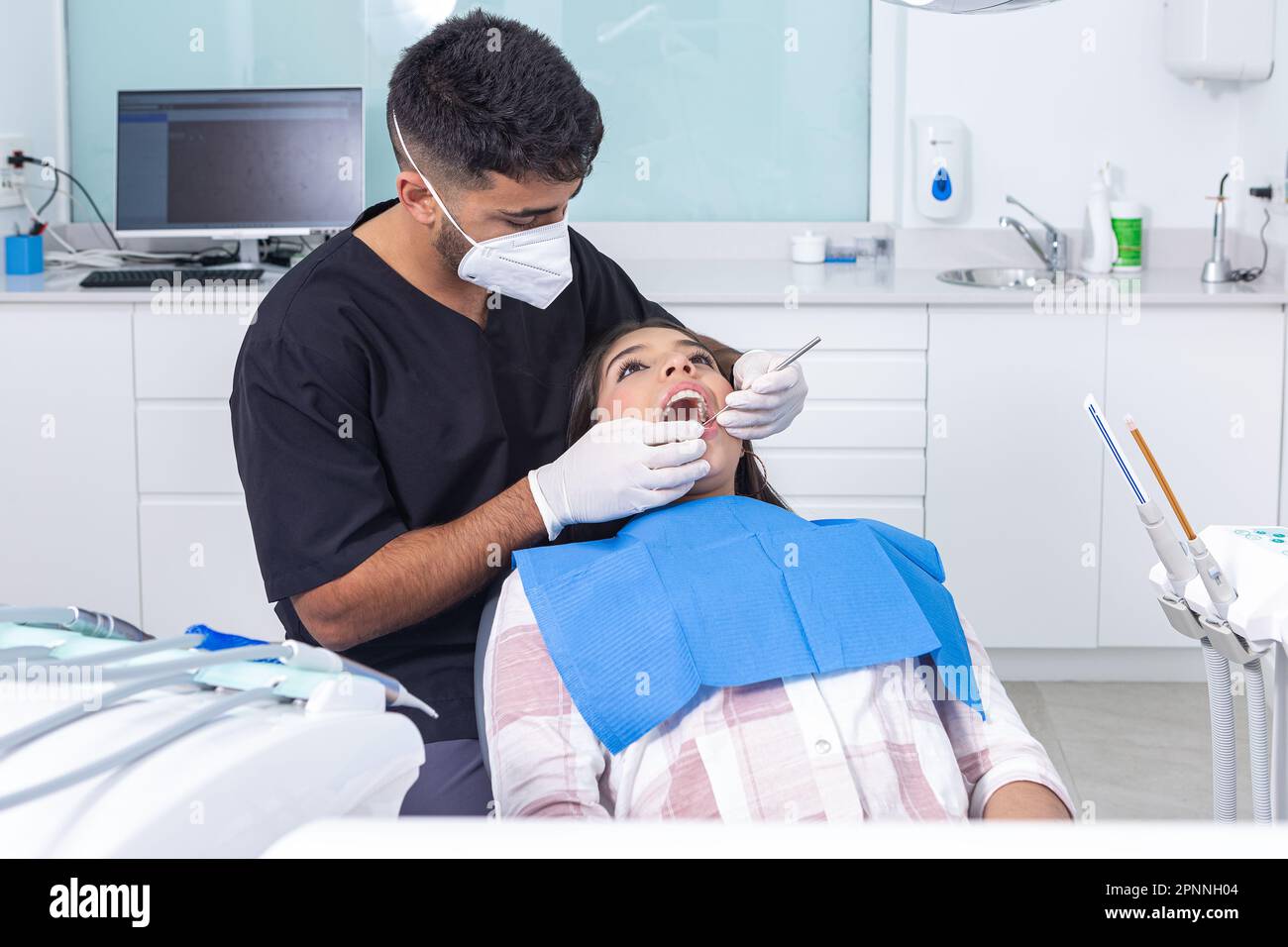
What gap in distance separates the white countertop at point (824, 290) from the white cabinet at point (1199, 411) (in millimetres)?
57

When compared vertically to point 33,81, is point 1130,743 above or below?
below

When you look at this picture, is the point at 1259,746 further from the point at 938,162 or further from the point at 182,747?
the point at 938,162

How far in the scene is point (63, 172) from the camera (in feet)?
11.8

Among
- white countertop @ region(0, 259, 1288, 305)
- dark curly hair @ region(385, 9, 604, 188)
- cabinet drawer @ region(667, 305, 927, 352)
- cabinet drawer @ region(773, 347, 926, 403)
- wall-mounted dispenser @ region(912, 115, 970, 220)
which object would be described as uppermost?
wall-mounted dispenser @ region(912, 115, 970, 220)

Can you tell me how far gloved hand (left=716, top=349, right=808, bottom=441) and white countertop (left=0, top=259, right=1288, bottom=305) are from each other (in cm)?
122

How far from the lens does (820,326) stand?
9.82ft

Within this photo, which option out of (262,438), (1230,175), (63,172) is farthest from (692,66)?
(262,438)

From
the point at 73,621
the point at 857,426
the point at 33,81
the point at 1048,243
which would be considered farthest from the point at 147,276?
the point at 73,621

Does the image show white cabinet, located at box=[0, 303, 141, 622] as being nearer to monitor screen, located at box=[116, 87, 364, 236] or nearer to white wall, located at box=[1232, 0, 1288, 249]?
monitor screen, located at box=[116, 87, 364, 236]

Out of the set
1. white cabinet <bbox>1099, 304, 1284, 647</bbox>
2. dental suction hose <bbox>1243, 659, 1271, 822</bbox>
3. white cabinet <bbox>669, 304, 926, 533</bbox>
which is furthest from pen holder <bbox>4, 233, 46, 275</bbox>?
dental suction hose <bbox>1243, 659, 1271, 822</bbox>

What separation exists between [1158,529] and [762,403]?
0.56 metres

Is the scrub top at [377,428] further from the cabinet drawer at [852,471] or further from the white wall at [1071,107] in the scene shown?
the white wall at [1071,107]

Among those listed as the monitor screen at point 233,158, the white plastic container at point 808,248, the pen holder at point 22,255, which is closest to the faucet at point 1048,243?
the white plastic container at point 808,248

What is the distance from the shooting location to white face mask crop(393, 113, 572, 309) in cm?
164
